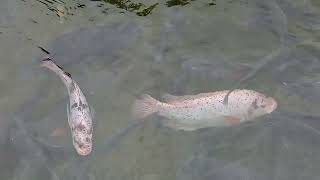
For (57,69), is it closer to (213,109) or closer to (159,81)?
(159,81)

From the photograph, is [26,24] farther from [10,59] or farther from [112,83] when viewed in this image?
[112,83]

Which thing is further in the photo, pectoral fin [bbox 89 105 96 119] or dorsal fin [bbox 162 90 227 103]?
pectoral fin [bbox 89 105 96 119]

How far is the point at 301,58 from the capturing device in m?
5.39

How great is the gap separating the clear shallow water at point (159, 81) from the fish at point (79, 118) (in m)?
0.11

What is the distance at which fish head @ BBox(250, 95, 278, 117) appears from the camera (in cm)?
471

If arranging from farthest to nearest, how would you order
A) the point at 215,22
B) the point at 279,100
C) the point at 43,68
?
the point at 215,22
the point at 43,68
the point at 279,100

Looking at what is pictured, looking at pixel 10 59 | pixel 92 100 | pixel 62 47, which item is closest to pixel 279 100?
pixel 92 100

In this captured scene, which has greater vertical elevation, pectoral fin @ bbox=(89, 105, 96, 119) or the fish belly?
the fish belly

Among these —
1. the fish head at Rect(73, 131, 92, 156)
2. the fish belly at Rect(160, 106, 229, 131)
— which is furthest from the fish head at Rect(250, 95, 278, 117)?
the fish head at Rect(73, 131, 92, 156)

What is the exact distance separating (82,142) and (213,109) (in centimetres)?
115

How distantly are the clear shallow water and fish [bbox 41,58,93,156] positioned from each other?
0.11m

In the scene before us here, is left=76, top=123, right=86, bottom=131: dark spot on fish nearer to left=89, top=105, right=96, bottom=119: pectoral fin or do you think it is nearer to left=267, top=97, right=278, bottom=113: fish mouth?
left=89, top=105, right=96, bottom=119: pectoral fin

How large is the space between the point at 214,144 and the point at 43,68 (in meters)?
1.92

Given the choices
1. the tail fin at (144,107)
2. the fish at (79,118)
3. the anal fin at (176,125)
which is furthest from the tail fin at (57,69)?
the anal fin at (176,125)
